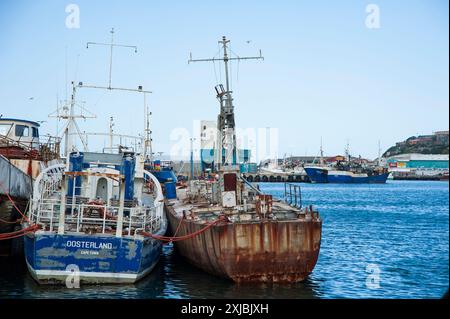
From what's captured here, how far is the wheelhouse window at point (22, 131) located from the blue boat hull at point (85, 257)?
14.7 meters

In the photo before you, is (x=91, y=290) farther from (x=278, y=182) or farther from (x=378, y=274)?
(x=278, y=182)

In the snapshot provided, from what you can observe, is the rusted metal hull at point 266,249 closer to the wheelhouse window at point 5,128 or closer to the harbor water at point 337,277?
the harbor water at point 337,277

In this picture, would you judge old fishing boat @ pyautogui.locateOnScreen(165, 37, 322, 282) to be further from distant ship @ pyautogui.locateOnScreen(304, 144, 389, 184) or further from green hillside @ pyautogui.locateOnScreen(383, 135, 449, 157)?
green hillside @ pyautogui.locateOnScreen(383, 135, 449, 157)

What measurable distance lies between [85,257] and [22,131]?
1640cm

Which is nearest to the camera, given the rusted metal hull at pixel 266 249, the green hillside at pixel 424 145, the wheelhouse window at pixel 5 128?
the rusted metal hull at pixel 266 249

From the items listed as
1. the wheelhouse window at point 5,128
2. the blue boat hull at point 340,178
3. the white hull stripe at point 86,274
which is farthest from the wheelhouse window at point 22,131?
the blue boat hull at point 340,178

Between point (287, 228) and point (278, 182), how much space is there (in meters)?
148

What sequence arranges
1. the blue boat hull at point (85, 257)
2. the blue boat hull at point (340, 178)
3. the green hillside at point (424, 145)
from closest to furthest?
the blue boat hull at point (85, 257) < the blue boat hull at point (340, 178) < the green hillside at point (424, 145)

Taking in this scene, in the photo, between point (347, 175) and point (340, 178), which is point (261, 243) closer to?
point (347, 175)

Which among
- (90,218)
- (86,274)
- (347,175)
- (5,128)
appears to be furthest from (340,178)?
(86,274)

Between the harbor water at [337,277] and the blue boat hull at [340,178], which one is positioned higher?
the blue boat hull at [340,178]

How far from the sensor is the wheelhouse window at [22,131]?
29.2 metres

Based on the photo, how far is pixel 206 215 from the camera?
1977 cm
